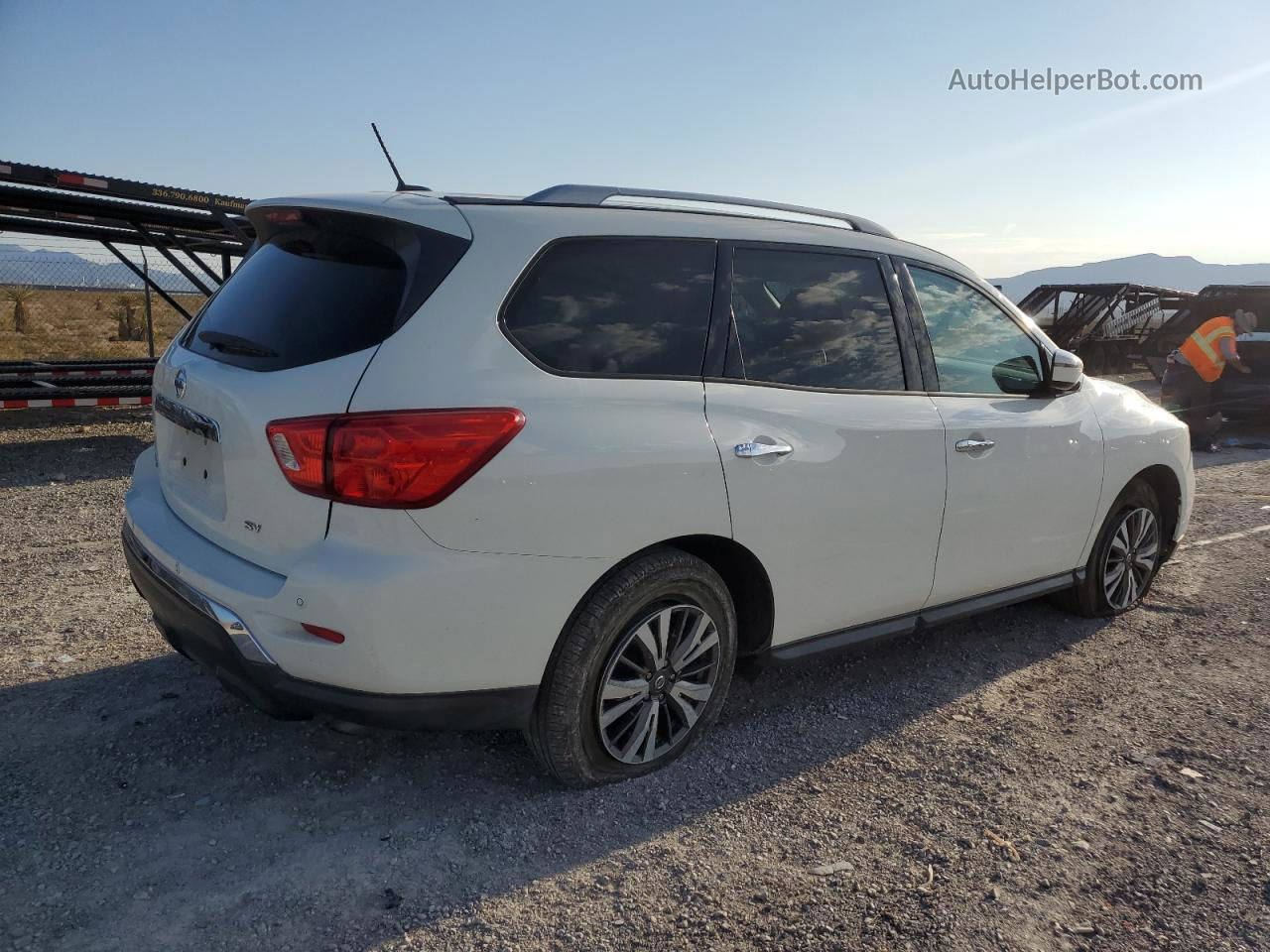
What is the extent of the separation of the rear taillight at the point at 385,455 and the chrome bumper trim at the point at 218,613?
1.44ft

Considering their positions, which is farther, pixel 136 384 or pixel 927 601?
pixel 136 384

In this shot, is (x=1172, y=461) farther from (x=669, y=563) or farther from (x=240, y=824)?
(x=240, y=824)

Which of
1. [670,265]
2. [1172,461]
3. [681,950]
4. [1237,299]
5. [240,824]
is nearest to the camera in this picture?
[681,950]

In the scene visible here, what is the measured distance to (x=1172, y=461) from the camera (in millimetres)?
4980

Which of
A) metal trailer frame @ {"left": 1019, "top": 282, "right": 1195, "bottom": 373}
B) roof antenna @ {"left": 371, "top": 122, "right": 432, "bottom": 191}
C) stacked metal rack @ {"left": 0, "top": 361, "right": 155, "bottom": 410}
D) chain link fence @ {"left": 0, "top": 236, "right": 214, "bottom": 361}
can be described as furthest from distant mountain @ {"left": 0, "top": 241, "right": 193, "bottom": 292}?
metal trailer frame @ {"left": 1019, "top": 282, "right": 1195, "bottom": 373}

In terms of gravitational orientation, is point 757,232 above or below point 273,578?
above

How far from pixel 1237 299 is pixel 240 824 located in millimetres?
15377

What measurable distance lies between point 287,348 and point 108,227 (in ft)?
34.9

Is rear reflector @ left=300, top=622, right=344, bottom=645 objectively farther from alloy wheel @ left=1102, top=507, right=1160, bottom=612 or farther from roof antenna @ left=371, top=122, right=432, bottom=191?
alloy wheel @ left=1102, top=507, right=1160, bottom=612

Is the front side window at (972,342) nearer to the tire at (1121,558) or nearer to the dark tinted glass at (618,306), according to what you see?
the tire at (1121,558)

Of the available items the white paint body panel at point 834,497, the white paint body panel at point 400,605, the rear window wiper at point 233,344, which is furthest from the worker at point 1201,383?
the rear window wiper at point 233,344

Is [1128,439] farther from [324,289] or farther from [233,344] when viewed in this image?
[233,344]

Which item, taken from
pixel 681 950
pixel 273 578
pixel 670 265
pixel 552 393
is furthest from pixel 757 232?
pixel 681 950

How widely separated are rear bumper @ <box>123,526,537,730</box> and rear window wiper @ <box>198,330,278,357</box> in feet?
2.31
